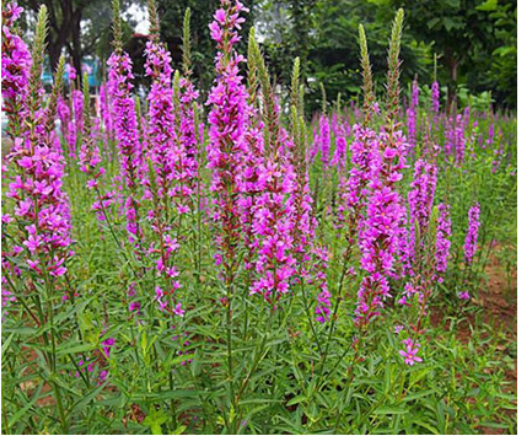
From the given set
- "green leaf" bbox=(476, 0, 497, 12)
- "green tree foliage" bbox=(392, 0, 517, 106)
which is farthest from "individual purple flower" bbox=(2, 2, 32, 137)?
"green leaf" bbox=(476, 0, 497, 12)

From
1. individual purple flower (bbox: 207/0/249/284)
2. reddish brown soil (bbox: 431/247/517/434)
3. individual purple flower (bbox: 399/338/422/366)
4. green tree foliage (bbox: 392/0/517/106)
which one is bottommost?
reddish brown soil (bbox: 431/247/517/434)

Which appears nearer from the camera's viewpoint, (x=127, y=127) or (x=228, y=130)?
(x=228, y=130)

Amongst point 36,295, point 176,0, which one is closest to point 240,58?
point 36,295

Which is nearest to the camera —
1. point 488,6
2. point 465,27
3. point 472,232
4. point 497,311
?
point 472,232

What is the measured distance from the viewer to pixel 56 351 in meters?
2.18

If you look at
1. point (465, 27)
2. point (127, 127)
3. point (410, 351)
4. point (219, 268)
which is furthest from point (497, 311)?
point (465, 27)

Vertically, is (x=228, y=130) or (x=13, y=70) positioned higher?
(x=13, y=70)

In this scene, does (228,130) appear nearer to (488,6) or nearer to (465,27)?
(488,6)

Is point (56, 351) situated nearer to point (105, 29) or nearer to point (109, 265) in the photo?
point (109, 265)

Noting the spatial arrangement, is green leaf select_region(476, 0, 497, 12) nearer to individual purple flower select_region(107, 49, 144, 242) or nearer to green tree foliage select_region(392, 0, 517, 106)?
green tree foliage select_region(392, 0, 517, 106)

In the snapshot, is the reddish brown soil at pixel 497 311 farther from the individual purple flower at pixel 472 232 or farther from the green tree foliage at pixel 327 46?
the green tree foliage at pixel 327 46

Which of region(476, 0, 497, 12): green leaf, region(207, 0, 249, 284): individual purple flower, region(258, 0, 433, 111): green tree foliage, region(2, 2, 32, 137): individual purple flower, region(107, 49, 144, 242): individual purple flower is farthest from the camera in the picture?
region(258, 0, 433, 111): green tree foliage

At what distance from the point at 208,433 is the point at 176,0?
1386 cm

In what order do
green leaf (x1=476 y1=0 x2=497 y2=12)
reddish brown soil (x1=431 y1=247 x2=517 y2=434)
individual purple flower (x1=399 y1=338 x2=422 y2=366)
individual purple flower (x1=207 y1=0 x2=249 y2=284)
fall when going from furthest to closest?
green leaf (x1=476 y1=0 x2=497 y2=12)
reddish brown soil (x1=431 y1=247 x2=517 y2=434)
individual purple flower (x1=399 y1=338 x2=422 y2=366)
individual purple flower (x1=207 y1=0 x2=249 y2=284)
